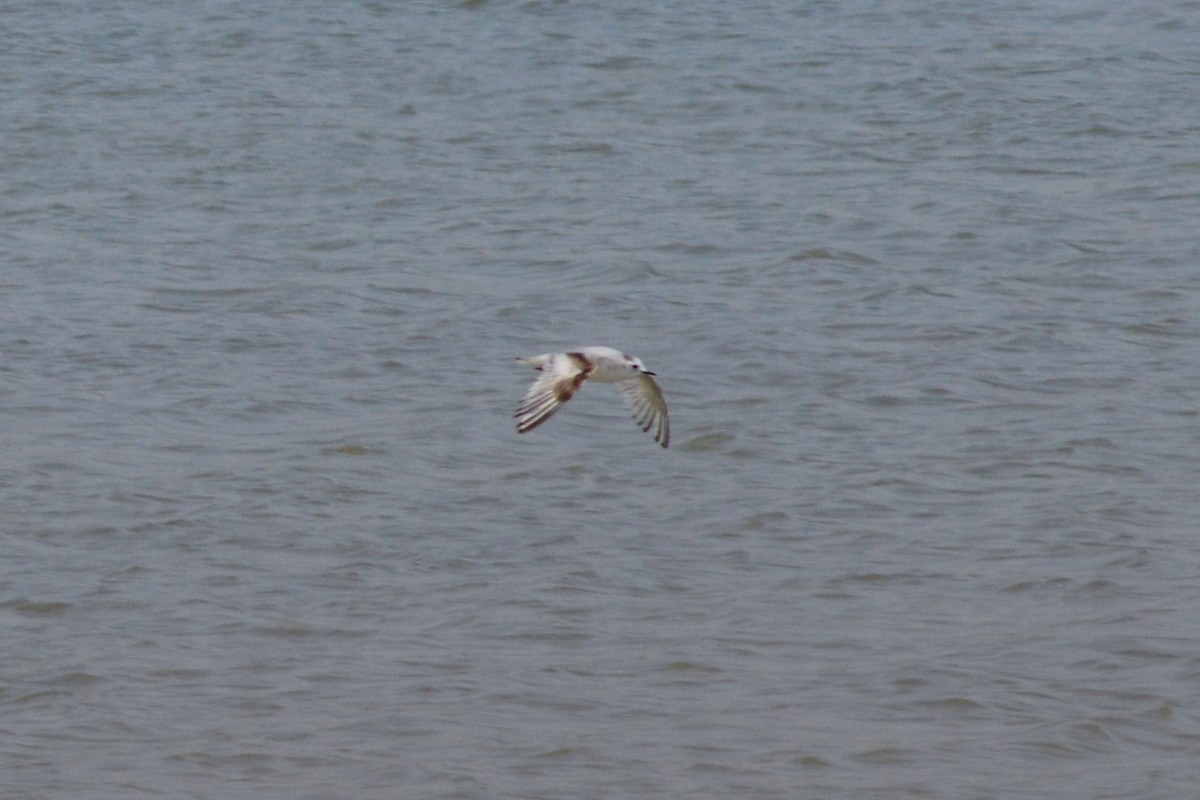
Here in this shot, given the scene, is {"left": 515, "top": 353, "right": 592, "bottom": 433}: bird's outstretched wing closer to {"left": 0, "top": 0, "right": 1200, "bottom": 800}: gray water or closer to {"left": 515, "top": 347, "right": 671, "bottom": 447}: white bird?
{"left": 515, "top": 347, "right": 671, "bottom": 447}: white bird

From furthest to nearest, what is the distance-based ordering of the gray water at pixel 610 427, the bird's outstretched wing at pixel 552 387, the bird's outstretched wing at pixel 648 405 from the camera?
1. the bird's outstretched wing at pixel 648 405
2. the gray water at pixel 610 427
3. the bird's outstretched wing at pixel 552 387

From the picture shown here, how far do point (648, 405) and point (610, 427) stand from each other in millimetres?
1886

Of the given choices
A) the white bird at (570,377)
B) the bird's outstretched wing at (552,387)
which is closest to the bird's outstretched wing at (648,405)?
the white bird at (570,377)

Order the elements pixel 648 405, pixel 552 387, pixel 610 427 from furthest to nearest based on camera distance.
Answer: pixel 610 427, pixel 648 405, pixel 552 387

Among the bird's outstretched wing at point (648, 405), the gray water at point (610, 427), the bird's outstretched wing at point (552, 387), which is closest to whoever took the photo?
the bird's outstretched wing at point (552, 387)

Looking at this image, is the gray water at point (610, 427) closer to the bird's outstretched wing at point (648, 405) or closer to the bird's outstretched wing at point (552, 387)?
the bird's outstretched wing at point (648, 405)

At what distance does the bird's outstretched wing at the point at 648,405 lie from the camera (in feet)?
24.4

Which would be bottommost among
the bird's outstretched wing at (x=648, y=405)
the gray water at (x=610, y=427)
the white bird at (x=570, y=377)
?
the gray water at (x=610, y=427)

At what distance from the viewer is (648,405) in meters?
7.57

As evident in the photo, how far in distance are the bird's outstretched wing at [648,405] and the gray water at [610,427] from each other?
0.62 m

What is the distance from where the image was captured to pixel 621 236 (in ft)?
40.3

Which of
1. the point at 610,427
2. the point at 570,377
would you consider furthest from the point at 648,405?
the point at 610,427

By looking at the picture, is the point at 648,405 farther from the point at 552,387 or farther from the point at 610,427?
the point at 610,427

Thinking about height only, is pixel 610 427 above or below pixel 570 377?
below
